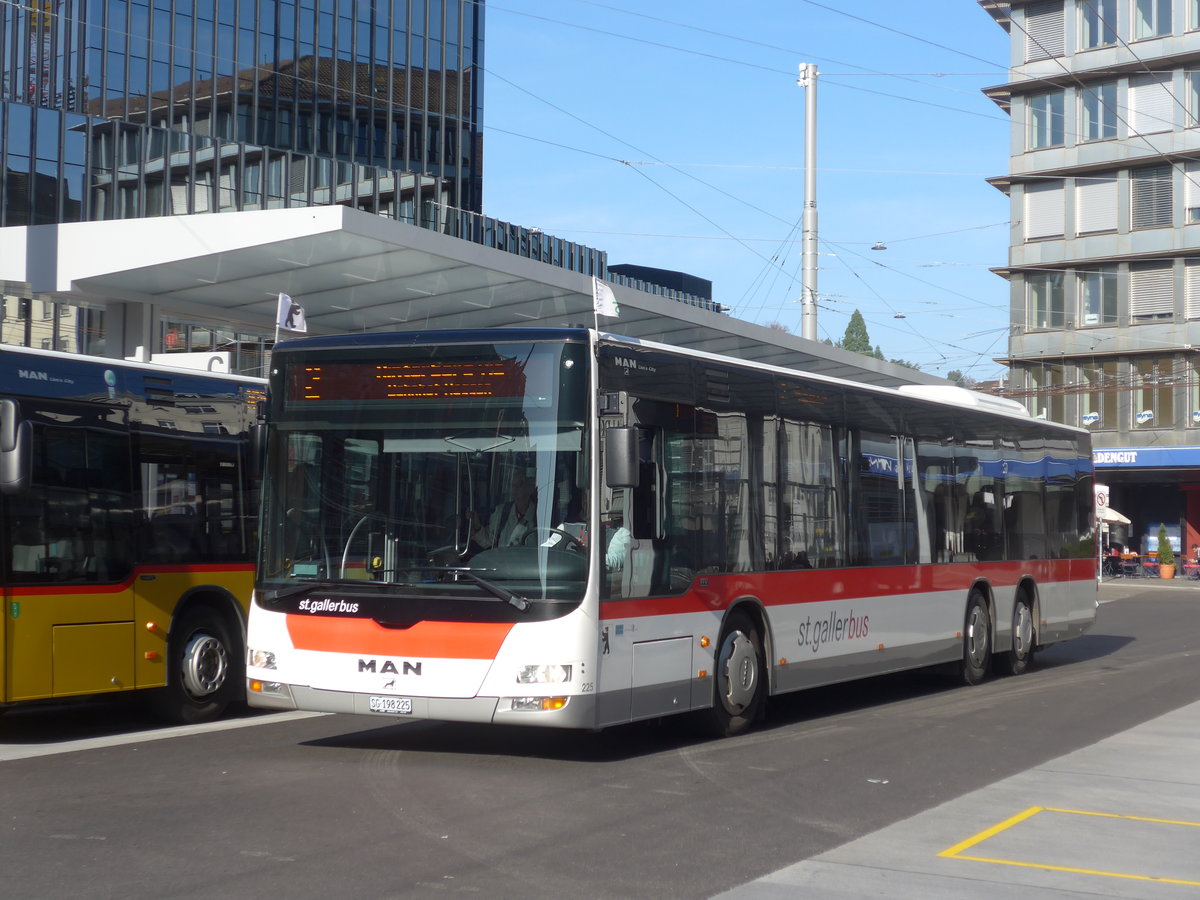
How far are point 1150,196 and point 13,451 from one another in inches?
2249

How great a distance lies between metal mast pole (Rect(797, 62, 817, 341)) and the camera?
102 feet

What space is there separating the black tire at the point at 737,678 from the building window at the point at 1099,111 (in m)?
54.1

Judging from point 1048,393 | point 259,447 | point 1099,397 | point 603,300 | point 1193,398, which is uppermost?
point 1048,393

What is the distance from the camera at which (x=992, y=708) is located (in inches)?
550

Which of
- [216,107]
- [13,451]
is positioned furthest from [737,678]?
[216,107]

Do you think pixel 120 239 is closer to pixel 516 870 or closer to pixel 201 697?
pixel 201 697

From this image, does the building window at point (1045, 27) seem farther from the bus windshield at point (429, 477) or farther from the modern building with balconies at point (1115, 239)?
the bus windshield at point (429, 477)

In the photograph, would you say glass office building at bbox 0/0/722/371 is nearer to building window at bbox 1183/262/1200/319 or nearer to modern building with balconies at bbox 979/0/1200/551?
modern building with balconies at bbox 979/0/1200/551

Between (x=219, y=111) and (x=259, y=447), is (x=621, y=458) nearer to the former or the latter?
(x=259, y=447)

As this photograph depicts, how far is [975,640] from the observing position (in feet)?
53.5

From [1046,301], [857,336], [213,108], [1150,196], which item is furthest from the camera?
Answer: [857,336]

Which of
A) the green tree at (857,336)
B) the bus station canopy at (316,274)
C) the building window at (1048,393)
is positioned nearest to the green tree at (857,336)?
the green tree at (857,336)

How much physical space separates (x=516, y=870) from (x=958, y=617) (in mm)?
9950

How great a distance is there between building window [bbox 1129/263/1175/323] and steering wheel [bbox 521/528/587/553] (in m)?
55.2
